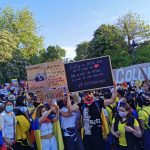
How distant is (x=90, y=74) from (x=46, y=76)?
103 centimetres

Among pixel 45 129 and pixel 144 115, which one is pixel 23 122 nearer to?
pixel 45 129

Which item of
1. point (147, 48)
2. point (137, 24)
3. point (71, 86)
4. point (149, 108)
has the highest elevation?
point (137, 24)

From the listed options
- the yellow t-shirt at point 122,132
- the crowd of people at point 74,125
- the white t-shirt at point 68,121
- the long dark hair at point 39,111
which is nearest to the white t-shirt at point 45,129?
the crowd of people at point 74,125

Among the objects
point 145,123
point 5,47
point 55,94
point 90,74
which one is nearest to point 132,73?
point 90,74

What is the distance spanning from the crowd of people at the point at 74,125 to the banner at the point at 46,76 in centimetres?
35

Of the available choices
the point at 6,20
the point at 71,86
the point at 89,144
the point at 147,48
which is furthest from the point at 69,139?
the point at 6,20

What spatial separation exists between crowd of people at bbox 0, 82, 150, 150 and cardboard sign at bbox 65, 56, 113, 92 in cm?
21

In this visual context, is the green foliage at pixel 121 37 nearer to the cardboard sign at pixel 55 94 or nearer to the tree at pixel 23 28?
the tree at pixel 23 28

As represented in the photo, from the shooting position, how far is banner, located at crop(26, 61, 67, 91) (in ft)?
30.3

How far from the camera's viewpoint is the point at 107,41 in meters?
55.0

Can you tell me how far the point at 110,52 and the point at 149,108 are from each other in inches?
1763

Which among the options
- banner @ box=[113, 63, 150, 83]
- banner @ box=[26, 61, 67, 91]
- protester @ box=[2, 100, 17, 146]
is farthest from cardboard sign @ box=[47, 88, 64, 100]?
banner @ box=[113, 63, 150, 83]

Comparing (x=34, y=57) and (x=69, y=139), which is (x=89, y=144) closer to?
(x=69, y=139)

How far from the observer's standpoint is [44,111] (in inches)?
347
